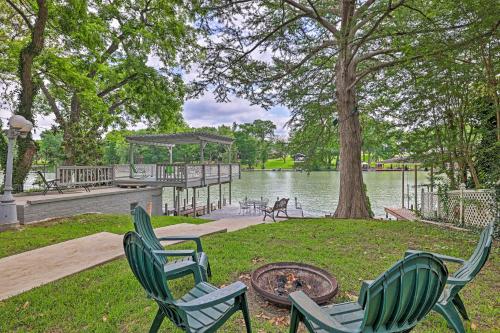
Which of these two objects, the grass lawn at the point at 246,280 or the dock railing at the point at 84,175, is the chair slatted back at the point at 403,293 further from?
the dock railing at the point at 84,175

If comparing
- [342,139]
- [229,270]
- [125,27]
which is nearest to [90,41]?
[125,27]

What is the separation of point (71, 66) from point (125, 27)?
3100mm

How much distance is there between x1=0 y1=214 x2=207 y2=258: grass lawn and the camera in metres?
5.04

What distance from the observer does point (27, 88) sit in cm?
896

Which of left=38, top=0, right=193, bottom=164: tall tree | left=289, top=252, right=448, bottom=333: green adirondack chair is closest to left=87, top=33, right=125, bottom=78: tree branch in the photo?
left=38, top=0, right=193, bottom=164: tall tree

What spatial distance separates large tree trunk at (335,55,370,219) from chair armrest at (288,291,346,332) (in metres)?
7.45

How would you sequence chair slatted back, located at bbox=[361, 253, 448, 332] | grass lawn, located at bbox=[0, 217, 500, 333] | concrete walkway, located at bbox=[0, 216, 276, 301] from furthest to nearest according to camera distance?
concrete walkway, located at bbox=[0, 216, 276, 301]
grass lawn, located at bbox=[0, 217, 500, 333]
chair slatted back, located at bbox=[361, 253, 448, 332]

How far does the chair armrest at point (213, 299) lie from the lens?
5.54 ft

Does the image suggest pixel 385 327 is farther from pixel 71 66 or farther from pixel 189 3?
pixel 71 66

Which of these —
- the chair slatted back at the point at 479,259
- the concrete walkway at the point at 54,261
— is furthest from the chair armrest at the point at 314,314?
the concrete walkway at the point at 54,261

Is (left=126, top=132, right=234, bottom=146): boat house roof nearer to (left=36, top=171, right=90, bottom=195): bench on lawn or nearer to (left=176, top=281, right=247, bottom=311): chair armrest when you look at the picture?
(left=36, top=171, right=90, bottom=195): bench on lawn

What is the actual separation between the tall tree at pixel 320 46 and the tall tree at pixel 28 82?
5.89m

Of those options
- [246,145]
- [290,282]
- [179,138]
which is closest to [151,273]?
[290,282]

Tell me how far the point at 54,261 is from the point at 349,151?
794cm
